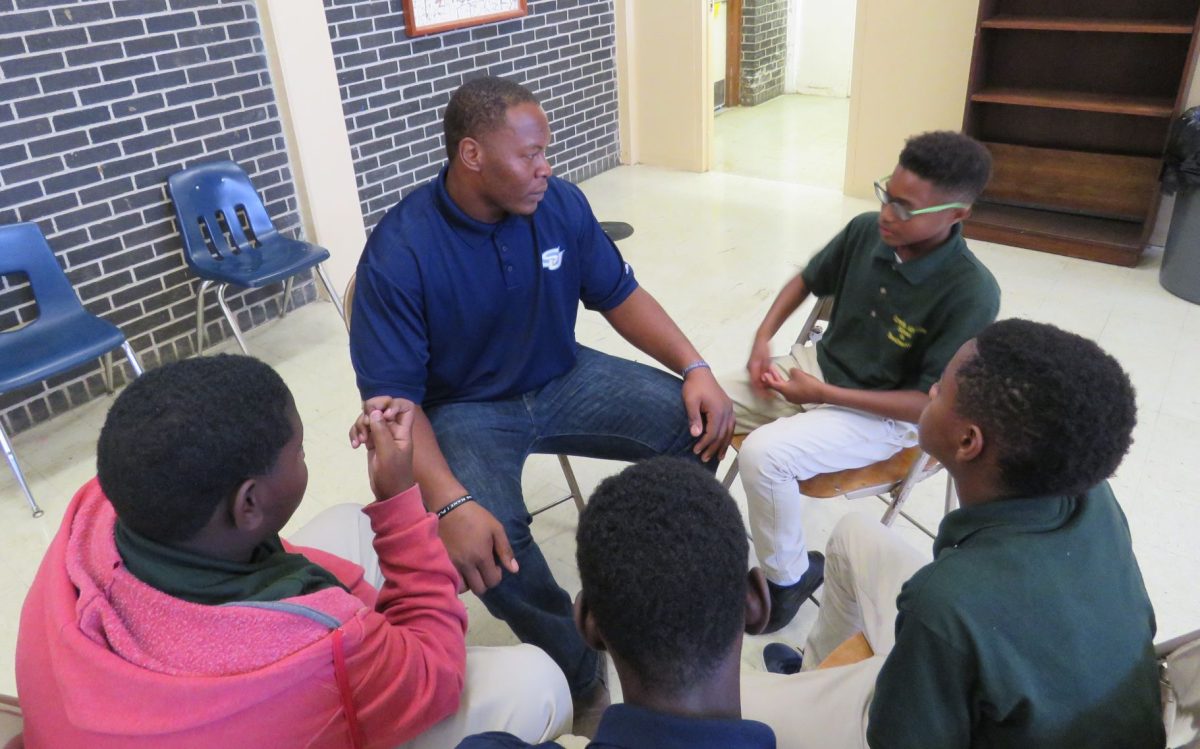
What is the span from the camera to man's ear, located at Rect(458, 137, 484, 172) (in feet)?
5.55

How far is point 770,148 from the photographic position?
575 centimetres

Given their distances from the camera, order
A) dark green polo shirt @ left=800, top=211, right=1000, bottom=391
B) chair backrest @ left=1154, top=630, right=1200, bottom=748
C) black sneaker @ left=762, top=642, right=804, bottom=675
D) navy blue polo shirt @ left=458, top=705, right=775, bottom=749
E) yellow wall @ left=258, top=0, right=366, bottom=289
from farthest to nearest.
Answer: yellow wall @ left=258, top=0, right=366, bottom=289 → black sneaker @ left=762, top=642, right=804, bottom=675 → dark green polo shirt @ left=800, top=211, right=1000, bottom=391 → chair backrest @ left=1154, top=630, right=1200, bottom=748 → navy blue polo shirt @ left=458, top=705, right=775, bottom=749

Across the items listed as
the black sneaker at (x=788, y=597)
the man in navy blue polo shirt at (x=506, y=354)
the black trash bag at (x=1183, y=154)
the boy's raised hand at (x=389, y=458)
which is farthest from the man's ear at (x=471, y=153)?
the black trash bag at (x=1183, y=154)

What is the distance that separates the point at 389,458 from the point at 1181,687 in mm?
1040

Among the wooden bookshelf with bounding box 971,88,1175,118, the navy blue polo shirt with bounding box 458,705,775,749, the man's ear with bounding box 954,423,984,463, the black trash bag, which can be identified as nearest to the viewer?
the navy blue polo shirt with bounding box 458,705,775,749

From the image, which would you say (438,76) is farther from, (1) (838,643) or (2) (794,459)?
(1) (838,643)

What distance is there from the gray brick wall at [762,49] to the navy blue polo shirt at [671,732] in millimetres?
6577

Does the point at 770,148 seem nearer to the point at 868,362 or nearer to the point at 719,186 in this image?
the point at 719,186

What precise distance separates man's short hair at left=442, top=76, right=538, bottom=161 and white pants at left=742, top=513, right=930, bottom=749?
1041 mm

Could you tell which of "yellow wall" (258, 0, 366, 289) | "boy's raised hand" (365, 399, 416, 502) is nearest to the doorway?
"yellow wall" (258, 0, 366, 289)

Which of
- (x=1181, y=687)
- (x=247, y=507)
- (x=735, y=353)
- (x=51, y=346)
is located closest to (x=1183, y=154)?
(x=735, y=353)

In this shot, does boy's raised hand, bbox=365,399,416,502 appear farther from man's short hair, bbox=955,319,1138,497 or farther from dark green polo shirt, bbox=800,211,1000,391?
dark green polo shirt, bbox=800,211,1000,391

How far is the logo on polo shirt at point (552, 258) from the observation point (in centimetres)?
184

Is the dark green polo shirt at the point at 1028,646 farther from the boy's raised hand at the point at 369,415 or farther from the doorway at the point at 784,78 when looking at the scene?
the doorway at the point at 784,78
